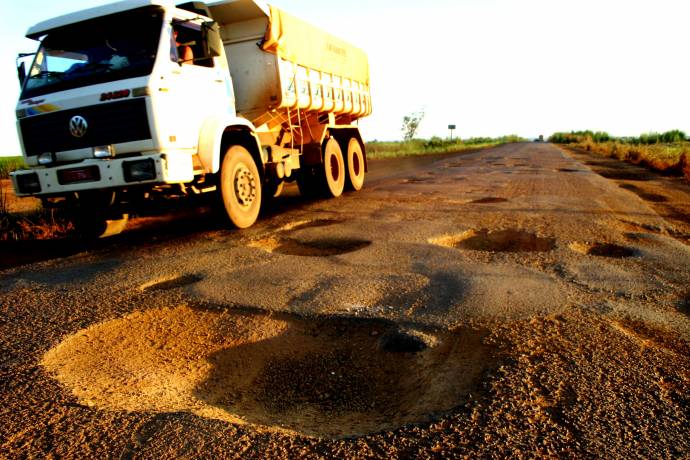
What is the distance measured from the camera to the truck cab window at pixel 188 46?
5605mm

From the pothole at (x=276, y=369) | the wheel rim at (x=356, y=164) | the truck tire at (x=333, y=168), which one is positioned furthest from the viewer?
the wheel rim at (x=356, y=164)

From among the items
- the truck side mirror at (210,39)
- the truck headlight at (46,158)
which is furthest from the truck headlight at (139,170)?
the truck side mirror at (210,39)

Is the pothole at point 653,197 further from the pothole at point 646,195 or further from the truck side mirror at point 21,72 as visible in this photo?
the truck side mirror at point 21,72

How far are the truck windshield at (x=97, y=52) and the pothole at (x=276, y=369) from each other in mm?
3341

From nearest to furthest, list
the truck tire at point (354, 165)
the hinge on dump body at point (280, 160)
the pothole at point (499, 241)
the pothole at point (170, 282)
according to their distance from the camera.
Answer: the pothole at point (170, 282) < the pothole at point (499, 241) < the hinge on dump body at point (280, 160) < the truck tire at point (354, 165)

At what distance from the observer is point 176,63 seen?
551cm

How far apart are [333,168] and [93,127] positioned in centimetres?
496

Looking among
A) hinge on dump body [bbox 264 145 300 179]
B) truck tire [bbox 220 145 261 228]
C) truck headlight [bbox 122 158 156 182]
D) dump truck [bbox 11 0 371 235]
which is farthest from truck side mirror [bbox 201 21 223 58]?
hinge on dump body [bbox 264 145 300 179]

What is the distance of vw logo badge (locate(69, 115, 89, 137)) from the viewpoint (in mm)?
5301

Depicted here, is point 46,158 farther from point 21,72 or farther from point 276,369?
point 276,369

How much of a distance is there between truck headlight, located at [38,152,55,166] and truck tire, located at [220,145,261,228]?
1857mm

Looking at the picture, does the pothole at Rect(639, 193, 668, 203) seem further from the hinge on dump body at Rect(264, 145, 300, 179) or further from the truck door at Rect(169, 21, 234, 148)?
the truck door at Rect(169, 21, 234, 148)

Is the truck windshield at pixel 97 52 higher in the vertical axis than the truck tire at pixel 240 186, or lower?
higher

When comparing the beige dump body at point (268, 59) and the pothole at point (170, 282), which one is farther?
the beige dump body at point (268, 59)
